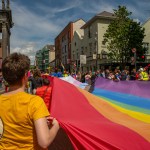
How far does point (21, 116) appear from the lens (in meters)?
2.46

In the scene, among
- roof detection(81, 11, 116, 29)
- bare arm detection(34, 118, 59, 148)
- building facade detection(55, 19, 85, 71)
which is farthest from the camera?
building facade detection(55, 19, 85, 71)

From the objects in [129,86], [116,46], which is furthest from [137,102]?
[116,46]

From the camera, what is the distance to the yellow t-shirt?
2.44 meters

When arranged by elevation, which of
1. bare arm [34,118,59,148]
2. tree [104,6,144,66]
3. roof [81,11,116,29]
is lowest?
bare arm [34,118,59,148]

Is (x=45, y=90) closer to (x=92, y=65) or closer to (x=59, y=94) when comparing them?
(x=59, y=94)

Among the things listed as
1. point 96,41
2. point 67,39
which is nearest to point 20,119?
point 96,41

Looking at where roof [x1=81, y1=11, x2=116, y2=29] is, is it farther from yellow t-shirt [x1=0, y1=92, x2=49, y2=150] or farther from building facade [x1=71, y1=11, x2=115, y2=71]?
yellow t-shirt [x1=0, y1=92, x2=49, y2=150]

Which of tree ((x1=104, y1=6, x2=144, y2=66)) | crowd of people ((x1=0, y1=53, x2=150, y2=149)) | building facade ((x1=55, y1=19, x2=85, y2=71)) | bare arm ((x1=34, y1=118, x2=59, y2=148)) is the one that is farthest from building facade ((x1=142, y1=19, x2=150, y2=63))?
bare arm ((x1=34, y1=118, x2=59, y2=148))

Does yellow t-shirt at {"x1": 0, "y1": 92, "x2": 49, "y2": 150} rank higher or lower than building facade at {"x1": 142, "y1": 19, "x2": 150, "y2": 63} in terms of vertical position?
lower

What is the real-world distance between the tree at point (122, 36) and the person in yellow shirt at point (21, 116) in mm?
38411

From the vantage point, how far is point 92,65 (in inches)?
2256

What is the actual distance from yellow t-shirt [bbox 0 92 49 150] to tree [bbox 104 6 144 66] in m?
38.5

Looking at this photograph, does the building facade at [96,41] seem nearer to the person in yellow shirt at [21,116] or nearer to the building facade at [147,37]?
the building facade at [147,37]

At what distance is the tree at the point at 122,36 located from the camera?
133ft
